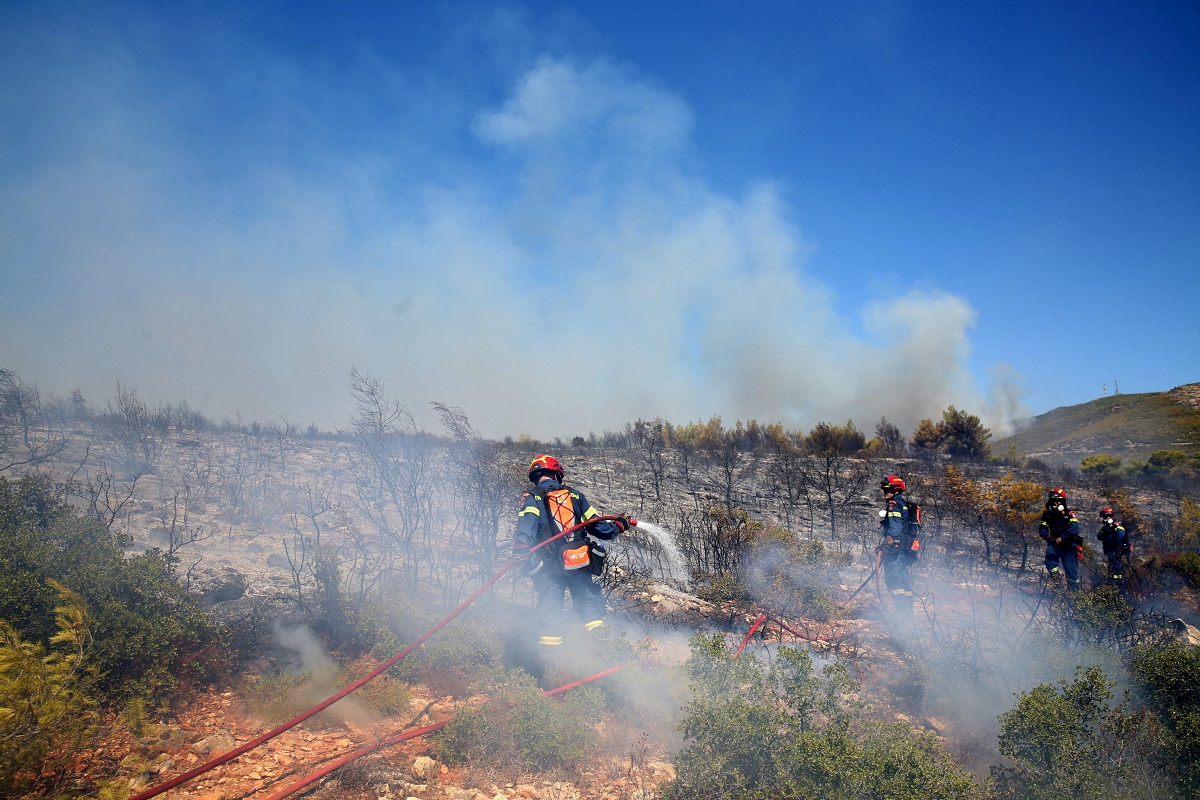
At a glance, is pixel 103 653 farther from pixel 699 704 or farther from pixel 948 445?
pixel 948 445

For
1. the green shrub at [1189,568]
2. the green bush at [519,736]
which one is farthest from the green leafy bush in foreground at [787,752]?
the green shrub at [1189,568]

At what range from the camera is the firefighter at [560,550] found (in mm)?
5629

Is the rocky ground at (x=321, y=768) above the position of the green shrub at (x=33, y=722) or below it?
below

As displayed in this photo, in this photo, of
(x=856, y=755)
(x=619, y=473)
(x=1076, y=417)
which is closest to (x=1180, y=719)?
(x=856, y=755)

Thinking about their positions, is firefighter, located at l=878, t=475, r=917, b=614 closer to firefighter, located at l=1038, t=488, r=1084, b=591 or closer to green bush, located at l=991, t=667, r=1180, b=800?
firefighter, located at l=1038, t=488, r=1084, b=591

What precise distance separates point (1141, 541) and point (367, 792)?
1862cm

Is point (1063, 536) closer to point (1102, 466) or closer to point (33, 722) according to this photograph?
point (33, 722)

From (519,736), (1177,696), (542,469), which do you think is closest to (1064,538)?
(1177,696)

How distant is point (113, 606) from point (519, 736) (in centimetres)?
336

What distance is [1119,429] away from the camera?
4194cm

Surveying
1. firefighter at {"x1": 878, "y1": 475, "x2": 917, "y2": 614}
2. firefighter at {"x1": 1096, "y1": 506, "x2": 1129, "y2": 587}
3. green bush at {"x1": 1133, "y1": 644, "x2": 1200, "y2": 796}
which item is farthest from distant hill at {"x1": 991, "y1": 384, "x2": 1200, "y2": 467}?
green bush at {"x1": 1133, "y1": 644, "x2": 1200, "y2": 796}

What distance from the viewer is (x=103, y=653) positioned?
3848 millimetres

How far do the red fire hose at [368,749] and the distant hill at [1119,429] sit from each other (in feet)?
119

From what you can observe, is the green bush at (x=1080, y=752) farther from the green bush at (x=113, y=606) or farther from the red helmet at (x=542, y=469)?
the green bush at (x=113, y=606)
